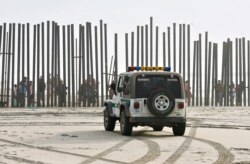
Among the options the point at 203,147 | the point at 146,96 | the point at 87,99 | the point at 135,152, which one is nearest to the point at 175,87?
the point at 146,96

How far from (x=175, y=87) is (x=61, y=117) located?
8602 mm

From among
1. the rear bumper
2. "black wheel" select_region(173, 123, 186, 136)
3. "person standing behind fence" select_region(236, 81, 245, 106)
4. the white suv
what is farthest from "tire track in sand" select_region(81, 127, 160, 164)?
"person standing behind fence" select_region(236, 81, 245, 106)

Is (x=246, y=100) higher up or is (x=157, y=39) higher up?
(x=157, y=39)

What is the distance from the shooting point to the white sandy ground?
11.8 m

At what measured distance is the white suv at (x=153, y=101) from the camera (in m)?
16.4

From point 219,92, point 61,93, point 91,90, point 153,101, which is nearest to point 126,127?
point 153,101

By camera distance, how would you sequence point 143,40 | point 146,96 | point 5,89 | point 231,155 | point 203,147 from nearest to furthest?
point 231,155 < point 203,147 < point 146,96 < point 5,89 < point 143,40

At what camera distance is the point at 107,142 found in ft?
48.6

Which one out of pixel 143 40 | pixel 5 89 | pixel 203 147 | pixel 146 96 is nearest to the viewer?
pixel 203 147

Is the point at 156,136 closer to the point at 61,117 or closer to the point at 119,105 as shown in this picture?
the point at 119,105

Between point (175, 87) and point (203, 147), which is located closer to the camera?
point (203, 147)

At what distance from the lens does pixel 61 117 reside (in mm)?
24484

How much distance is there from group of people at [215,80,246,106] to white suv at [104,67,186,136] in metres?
16.4

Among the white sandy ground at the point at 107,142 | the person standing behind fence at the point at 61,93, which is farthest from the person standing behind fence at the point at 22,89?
the white sandy ground at the point at 107,142
